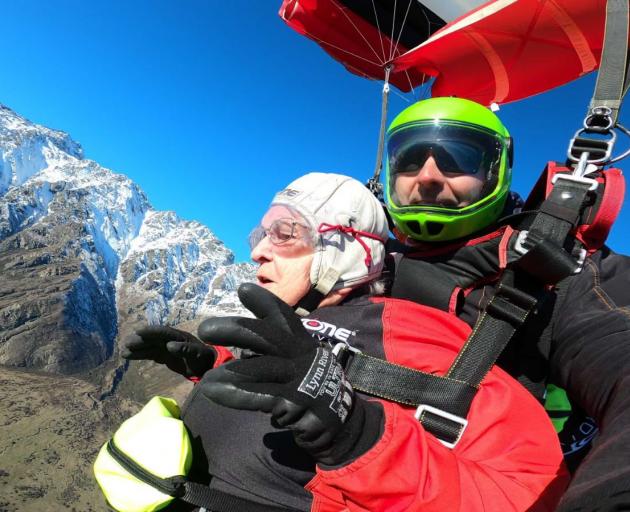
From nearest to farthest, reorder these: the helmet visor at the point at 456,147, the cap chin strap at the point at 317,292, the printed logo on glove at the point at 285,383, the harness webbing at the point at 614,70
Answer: the printed logo on glove at the point at 285,383 → the harness webbing at the point at 614,70 → the cap chin strap at the point at 317,292 → the helmet visor at the point at 456,147

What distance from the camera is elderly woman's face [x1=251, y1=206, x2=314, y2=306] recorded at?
2.90 m

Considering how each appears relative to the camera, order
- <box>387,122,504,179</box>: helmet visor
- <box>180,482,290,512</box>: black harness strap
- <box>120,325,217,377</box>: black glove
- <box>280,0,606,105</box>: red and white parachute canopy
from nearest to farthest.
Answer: <box>180,482,290,512</box>: black harness strap < <box>387,122,504,179</box>: helmet visor < <box>120,325,217,377</box>: black glove < <box>280,0,606,105</box>: red and white parachute canopy

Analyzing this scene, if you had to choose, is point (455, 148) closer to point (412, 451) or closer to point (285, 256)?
point (285, 256)

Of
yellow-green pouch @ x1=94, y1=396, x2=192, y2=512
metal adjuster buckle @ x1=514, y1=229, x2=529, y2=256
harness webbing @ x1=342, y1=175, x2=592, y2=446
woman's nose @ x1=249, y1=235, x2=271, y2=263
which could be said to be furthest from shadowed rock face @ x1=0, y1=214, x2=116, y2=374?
metal adjuster buckle @ x1=514, y1=229, x2=529, y2=256

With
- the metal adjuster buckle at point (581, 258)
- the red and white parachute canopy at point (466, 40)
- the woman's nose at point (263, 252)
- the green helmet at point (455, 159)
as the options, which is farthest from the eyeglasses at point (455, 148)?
the red and white parachute canopy at point (466, 40)

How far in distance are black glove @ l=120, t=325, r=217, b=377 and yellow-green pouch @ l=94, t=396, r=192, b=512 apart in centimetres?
69

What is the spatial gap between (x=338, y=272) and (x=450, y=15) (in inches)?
326

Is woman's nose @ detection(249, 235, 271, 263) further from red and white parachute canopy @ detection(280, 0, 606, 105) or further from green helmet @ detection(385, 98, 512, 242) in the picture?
red and white parachute canopy @ detection(280, 0, 606, 105)

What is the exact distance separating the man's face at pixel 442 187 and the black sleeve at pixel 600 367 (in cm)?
87

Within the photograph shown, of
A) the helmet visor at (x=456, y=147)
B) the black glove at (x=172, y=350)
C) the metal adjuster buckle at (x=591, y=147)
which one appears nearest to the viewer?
the metal adjuster buckle at (x=591, y=147)

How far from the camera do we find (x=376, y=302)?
2799 mm

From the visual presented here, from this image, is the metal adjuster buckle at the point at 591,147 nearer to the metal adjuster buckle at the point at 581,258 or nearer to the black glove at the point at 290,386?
the metal adjuster buckle at the point at 581,258

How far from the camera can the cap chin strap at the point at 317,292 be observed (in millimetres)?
2889

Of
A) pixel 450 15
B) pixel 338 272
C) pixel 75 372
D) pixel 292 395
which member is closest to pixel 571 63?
pixel 450 15
